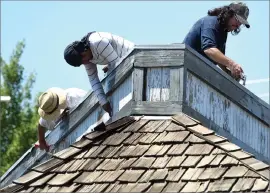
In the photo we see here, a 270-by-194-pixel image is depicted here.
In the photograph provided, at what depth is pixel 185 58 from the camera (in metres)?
9.99

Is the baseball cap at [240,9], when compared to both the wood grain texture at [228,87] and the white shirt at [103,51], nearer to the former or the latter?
the wood grain texture at [228,87]

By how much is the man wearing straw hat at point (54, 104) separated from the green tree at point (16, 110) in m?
14.5

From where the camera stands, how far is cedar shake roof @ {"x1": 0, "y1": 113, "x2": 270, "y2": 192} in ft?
29.6

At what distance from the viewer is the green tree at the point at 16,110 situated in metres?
27.3

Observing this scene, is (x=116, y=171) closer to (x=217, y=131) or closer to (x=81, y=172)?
(x=81, y=172)

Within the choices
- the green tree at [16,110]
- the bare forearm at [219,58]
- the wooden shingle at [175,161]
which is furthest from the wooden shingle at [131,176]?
the green tree at [16,110]

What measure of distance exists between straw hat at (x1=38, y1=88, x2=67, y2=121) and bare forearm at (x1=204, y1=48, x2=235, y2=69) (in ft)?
7.34

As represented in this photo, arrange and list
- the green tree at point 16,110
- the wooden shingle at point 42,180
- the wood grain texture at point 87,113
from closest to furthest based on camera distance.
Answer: the wooden shingle at point 42,180 → the wood grain texture at point 87,113 → the green tree at point 16,110

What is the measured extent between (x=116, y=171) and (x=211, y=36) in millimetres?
1902

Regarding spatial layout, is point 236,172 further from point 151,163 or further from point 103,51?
point 103,51

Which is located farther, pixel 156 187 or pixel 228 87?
pixel 228 87

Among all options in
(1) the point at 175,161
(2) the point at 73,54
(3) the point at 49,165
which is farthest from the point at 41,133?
(1) the point at 175,161

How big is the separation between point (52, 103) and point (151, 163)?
3.07 metres

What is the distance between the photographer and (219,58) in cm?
1044
